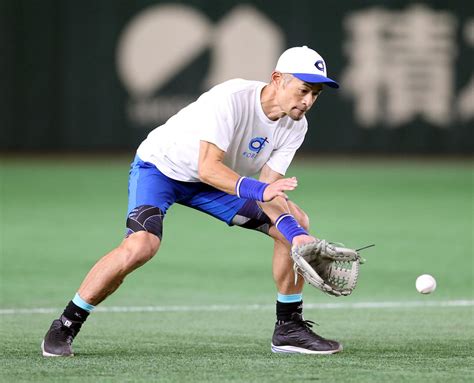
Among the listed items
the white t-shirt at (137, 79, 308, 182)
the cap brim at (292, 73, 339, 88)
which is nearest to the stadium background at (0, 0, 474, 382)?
the white t-shirt at (137, 79, 308, 182)

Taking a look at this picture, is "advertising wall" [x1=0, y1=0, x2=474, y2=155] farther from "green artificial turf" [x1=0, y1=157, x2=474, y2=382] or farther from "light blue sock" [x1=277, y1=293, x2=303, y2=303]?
"light blue sock" [x1=277, y1=293, x2=303, y2=303]

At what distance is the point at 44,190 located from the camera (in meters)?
18.8

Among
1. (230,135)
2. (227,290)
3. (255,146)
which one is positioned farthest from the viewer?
(227,290)

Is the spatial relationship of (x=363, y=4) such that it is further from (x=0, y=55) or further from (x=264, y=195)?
(x=264, y=195)

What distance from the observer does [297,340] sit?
24.7ft

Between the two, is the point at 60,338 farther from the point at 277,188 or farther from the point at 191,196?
the point at 277,188

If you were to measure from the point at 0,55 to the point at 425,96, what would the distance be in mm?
8512

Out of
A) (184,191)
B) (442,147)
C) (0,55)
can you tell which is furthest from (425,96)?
(184,191)

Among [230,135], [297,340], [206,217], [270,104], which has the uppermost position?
[270,104]

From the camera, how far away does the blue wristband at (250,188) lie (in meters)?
6.85

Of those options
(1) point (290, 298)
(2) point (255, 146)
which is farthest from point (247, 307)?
(2) point (255, 146)

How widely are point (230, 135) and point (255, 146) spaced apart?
41 cm

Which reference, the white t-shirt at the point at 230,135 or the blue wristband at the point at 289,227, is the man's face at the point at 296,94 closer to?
the white t-shirt at the point at 230,135

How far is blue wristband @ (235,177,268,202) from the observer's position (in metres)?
6.85
